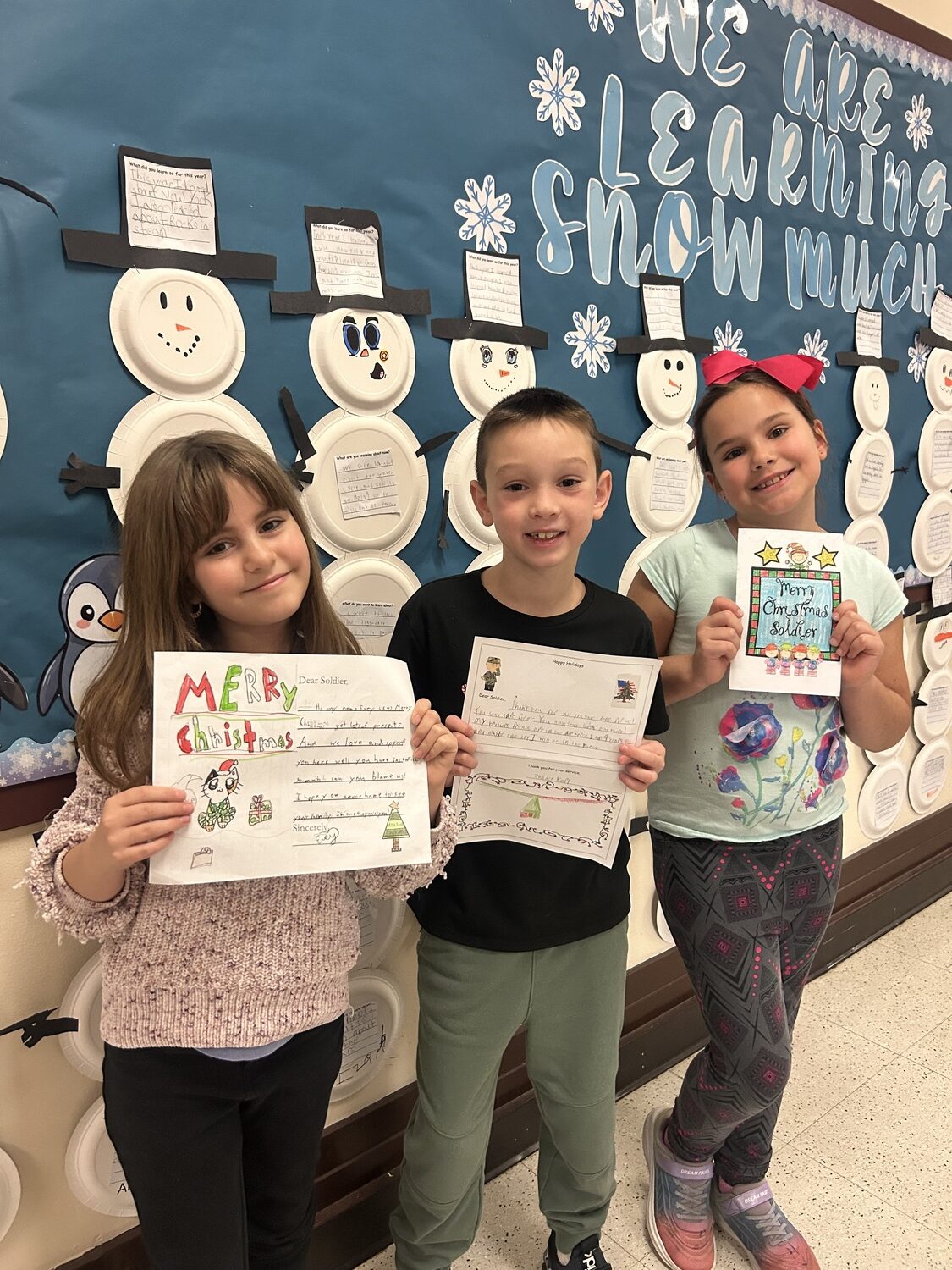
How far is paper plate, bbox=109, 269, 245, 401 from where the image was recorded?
99 cm

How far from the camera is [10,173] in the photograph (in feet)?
2.96

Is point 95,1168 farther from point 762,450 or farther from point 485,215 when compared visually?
point 485,215

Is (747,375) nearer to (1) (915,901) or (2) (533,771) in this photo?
(2) (533,771)

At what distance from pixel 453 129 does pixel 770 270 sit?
0.80 m

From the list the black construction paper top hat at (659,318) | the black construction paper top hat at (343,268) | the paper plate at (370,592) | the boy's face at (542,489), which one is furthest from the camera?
the black construction paper top hat at (659,318)

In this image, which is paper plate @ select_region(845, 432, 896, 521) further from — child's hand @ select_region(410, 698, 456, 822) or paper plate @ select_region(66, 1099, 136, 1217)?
paper plate @ select_region(66, 1099, 136, 1217)

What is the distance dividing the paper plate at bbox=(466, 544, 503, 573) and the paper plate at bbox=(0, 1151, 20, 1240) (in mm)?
1042

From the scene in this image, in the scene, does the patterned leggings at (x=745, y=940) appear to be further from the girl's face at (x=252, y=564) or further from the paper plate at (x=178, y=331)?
the paper plate at (x=178, y=331)

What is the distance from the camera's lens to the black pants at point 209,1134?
89 centimetres

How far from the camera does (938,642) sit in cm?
224

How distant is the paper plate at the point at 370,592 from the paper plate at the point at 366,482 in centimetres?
2

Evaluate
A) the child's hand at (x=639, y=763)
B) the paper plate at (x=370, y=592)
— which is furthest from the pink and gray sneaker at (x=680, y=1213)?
the paper plate at (x=370, y=592)

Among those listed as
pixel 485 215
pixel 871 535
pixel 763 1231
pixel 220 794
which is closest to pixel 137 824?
pixel 220 794

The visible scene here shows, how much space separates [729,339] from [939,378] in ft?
2.79
